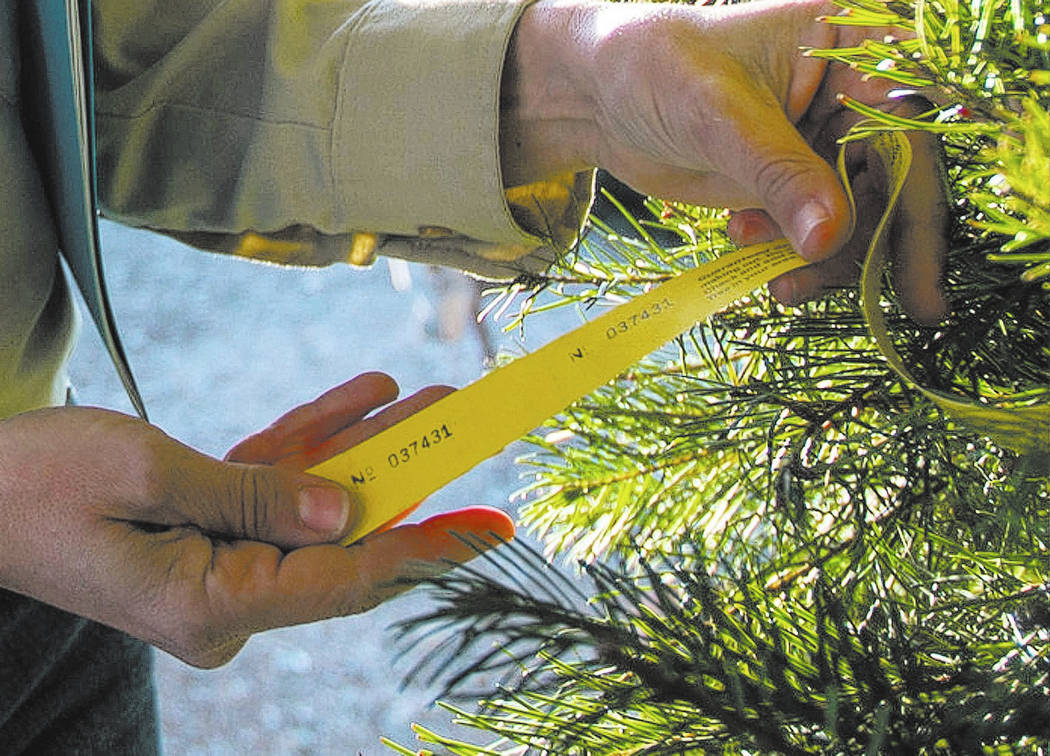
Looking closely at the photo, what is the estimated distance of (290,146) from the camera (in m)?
0.58

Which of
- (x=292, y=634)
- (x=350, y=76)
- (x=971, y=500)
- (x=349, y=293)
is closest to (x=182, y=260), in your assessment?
(x=349, y=293)

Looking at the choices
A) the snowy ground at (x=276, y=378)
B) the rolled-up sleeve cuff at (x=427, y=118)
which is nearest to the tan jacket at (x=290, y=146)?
the rolled-up sleeve cuff at (x=427, y=118)

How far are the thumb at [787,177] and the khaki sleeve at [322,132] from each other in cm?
13

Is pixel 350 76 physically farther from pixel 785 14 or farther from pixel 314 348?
pixel 314 348

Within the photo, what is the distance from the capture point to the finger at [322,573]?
1.30 ft

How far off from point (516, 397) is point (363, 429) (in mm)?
82

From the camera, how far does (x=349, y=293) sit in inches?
84.7

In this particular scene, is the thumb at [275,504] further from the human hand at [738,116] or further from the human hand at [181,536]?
the human hand at [738,116]

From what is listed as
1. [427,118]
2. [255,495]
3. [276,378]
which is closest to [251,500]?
[255,495]

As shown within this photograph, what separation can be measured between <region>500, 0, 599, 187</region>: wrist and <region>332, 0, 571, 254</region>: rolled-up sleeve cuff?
0.05 feet

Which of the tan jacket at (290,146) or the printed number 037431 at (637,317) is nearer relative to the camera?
the printed number 037431 at (637,317)

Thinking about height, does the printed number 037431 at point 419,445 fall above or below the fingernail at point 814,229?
below

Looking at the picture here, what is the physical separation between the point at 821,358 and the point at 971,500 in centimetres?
7

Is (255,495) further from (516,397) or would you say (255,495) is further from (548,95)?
(548,95)
